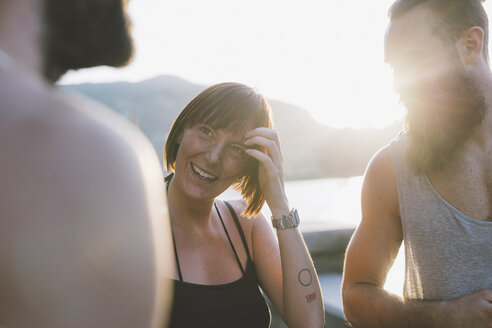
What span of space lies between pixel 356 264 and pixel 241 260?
0.67 metres

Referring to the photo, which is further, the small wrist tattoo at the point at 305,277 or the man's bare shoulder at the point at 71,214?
the small wrist tattoo at the point at 305,277

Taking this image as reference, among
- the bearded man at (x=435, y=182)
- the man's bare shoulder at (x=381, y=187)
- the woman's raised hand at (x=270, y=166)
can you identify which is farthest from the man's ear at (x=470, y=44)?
the woman's raised hand at (x=270, y=166)

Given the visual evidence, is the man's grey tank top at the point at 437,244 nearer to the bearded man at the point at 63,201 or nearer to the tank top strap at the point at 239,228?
the tank top strap at the point at 239,228

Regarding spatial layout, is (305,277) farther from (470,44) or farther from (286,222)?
(470,44)

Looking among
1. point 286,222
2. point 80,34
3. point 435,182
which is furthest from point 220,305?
point 80,34

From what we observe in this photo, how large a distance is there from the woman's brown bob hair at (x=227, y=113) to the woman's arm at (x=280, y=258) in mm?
84

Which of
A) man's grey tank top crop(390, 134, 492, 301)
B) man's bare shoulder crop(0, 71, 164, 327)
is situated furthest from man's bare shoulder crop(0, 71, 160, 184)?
man's grey tank top crop(390, 134, 492, 301)

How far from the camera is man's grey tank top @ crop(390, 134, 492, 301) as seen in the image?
165 cm

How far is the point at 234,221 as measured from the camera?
2311 mm

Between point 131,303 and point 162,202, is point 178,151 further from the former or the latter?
point 131,303

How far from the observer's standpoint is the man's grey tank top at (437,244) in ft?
5.41

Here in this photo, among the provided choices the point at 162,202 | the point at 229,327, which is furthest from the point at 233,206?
the point at 162,202

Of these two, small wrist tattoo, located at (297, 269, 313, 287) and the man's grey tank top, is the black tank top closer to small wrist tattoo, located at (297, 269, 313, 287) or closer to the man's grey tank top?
small wrist tattoo, located at (297, 269, 313, 287)

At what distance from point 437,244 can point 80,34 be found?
5.76ft
